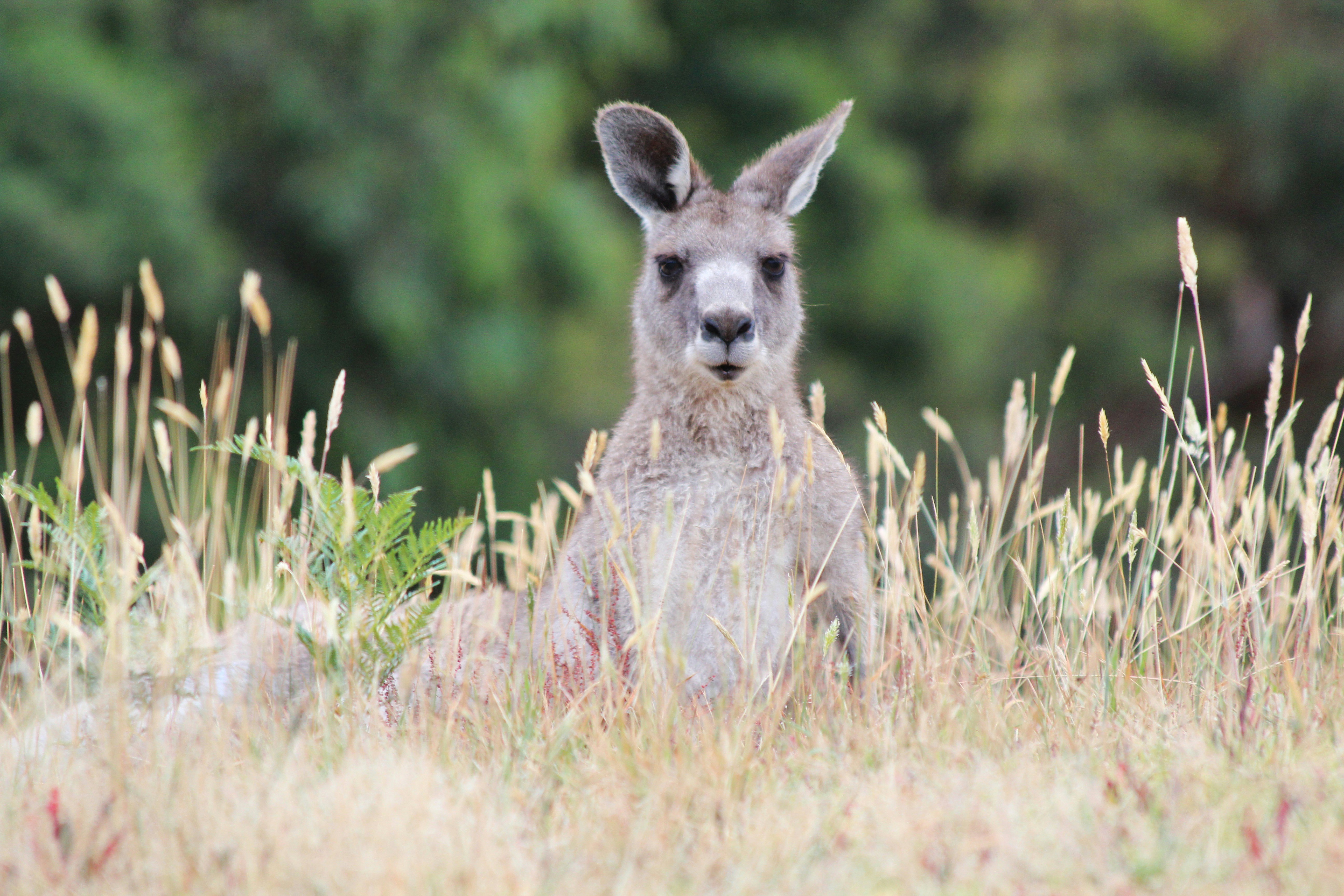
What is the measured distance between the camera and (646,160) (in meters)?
5.55

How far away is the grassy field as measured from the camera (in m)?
2.72

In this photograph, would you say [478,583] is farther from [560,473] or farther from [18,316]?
[560,473]

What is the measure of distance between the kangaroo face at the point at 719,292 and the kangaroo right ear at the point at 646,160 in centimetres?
9

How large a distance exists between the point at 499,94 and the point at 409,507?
8.61m

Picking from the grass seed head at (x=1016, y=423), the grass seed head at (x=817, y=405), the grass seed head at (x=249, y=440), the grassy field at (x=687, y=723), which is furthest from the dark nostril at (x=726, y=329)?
the grass seed head at (x=249, y=440)

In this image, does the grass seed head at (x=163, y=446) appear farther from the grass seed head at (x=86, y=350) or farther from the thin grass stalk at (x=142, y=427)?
the grass seed head at (x=86, y=350)

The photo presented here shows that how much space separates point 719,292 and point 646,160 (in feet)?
2.95

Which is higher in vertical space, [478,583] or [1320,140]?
[1320,140]

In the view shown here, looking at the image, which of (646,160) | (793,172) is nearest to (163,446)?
(646,160)

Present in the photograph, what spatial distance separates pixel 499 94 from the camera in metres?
12.1

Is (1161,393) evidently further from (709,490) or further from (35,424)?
(35,424)

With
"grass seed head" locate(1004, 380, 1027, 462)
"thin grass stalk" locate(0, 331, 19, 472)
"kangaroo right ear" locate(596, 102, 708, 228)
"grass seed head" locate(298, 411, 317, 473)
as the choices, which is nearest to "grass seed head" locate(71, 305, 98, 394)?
"grass seed head" locate(298, 411, 317, 473)

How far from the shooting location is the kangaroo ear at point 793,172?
547 cm

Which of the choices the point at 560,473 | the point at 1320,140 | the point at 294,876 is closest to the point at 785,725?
the point at 294,876
